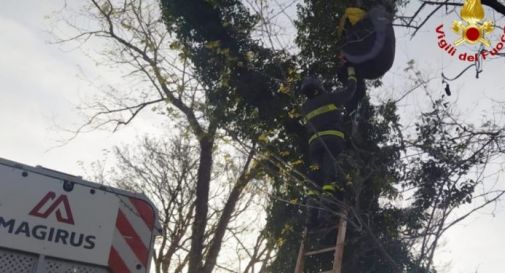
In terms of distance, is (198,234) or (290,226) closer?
(290,226)

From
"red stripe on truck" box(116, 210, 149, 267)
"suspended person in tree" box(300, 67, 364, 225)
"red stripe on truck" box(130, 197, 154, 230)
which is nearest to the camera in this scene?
"red stripe on truck" box(116, 210, 149, 267)

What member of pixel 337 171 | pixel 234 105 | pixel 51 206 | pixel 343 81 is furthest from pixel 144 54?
pixel 51 206

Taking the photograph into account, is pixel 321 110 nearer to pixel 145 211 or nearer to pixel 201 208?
pixel 145 211

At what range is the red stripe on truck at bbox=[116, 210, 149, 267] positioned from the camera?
8.70ft

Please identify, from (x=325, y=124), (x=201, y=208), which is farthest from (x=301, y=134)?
(x=201, y=208)

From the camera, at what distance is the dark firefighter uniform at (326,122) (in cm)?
602

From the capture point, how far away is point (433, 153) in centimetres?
577

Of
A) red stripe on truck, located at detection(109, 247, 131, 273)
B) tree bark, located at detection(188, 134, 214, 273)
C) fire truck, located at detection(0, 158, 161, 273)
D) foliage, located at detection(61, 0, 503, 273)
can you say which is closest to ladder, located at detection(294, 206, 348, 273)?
foliage, located at detection(61, 0, 503, 273)

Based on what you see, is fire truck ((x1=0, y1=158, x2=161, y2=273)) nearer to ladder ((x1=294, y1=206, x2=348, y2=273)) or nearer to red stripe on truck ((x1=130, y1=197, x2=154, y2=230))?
red stripe on truck ((x1=130, y1=197, x2=154, y2=230))

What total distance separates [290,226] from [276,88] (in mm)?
2140

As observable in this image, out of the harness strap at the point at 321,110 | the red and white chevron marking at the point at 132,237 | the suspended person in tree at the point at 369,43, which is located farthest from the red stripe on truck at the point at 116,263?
the harness strap at the point at 321,110

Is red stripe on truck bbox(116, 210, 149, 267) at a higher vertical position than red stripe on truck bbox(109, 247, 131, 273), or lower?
higher

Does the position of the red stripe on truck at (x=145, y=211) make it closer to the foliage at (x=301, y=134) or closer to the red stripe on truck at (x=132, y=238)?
the red stripe on truck at (x=132, y=238)

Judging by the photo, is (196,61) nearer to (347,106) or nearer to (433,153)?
(347,106)
